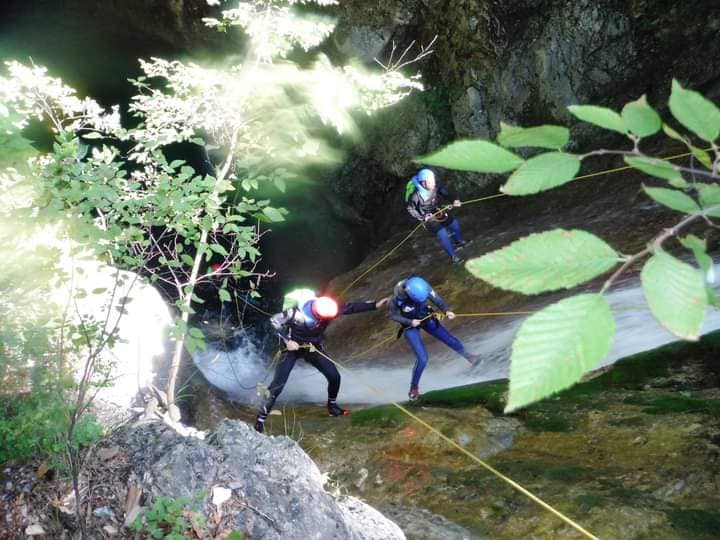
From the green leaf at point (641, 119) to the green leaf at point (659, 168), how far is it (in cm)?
6

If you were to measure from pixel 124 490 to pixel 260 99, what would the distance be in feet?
14.8

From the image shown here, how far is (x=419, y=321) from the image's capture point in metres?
7.94

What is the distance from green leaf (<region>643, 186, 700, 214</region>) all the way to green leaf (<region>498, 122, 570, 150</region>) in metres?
0.16

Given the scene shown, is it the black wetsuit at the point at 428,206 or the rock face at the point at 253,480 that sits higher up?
the black wetsuit at the point at 428,206

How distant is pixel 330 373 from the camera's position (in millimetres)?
7848

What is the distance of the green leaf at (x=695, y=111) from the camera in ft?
2.84

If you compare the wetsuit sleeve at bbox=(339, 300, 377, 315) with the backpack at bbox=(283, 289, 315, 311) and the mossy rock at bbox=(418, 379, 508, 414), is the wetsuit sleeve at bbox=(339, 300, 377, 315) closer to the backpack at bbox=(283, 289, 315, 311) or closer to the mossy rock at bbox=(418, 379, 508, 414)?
the backpack at bbox=(283, 289, 315, 311)

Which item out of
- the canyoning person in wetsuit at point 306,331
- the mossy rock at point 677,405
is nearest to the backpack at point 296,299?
the canyoning person in wetsuit at point 306,331

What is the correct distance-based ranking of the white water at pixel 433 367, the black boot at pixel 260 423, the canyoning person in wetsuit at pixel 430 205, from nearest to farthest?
the white water at pixel 433 367
the black boot at pixel 260 423
the canyoning person in wetsuit at pixel 430 205

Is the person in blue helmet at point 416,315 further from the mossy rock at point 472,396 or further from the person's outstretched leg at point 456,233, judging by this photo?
the person's outstretched leg at point 456,233

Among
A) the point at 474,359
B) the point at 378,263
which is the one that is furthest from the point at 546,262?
the point at 378,263

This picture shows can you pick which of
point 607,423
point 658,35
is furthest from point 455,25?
point 607,423

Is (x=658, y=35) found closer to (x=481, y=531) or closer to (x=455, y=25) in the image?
(x=455, y=25)

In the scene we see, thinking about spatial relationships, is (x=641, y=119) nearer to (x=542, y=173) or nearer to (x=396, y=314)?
(x=542, y=173)
